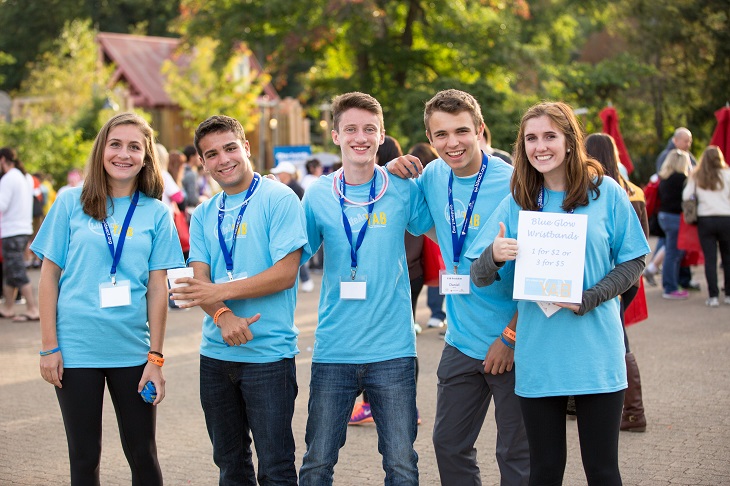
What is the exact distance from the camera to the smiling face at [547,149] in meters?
3.66

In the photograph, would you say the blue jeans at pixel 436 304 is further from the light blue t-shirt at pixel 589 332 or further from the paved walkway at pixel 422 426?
the light blue t-shirt at pixel 589 332

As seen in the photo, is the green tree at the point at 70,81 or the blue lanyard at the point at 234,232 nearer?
the blue lanyard at the point at 234,232

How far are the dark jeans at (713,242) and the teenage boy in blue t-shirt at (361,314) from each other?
27.7 ft

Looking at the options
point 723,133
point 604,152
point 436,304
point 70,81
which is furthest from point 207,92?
point 604,152

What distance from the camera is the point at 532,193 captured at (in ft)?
12.2

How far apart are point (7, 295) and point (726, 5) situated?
70.4ft

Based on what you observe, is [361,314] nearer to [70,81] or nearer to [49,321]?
[49,321]

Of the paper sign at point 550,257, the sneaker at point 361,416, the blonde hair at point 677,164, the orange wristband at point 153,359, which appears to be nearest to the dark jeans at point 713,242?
the blonde hair at point 677,164

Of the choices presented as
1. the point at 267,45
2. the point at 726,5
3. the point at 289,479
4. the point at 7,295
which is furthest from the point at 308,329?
the point at 726,5

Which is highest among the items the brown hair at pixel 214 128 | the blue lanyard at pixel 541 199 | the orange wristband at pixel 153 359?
the brown hair at pixel 214 128

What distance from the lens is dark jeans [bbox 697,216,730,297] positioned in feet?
37.6

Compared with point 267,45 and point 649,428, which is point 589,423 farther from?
point 267,45

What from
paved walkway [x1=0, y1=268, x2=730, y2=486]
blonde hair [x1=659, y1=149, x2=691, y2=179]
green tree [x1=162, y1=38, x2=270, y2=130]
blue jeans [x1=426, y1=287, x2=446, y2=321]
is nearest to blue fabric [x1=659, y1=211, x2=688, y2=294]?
blonde hair [x1=659, y1=149, x2=691, y2=179]

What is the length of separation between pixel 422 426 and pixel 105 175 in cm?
337
